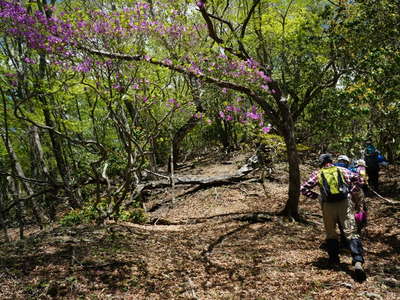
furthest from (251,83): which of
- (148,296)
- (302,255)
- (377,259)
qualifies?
(148,296)

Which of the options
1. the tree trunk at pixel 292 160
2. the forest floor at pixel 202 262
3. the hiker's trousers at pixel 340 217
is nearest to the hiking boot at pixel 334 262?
the forest floor at pixel 202 262

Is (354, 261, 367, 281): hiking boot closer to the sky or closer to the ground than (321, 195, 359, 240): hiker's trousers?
closer to the ground

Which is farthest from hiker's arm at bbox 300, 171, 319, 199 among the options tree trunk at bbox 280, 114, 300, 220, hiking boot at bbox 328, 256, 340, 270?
tree trunk at bbox 280, 114, 300, 220

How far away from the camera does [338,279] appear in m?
4.48

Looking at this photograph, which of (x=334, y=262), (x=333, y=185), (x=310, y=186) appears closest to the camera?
(x=333, y=185)

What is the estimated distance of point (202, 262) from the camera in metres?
5.53

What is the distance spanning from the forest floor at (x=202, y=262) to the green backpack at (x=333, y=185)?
1200 mm

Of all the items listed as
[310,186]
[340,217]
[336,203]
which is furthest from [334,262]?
[310,186]

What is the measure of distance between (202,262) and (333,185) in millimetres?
2749

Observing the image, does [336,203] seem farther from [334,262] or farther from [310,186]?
[334,262]

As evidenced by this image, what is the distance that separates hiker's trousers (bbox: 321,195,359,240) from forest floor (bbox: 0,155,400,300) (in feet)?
2.02

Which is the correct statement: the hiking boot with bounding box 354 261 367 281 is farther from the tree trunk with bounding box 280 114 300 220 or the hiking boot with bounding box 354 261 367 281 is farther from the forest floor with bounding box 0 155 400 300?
the tree trunk with bounding box 280 114 300 220

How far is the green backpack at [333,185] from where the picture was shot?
4781mm

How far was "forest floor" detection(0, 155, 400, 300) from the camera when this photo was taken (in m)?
4.20
